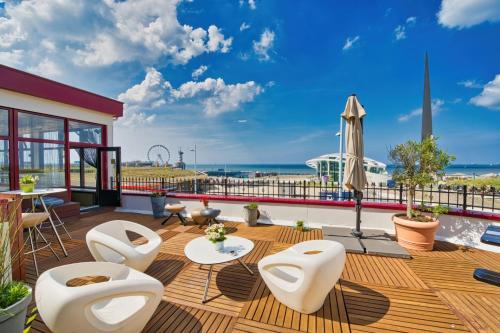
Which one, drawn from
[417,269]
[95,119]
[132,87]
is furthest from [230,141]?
[417,269]

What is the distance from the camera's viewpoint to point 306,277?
5.90ft

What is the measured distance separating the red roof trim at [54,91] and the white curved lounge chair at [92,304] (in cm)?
624

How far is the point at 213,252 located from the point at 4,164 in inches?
260

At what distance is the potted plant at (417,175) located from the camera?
11.7 feet

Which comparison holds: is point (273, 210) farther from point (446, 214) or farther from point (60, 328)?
point (60, 328)

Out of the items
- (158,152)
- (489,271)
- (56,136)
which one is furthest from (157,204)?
(158,152)

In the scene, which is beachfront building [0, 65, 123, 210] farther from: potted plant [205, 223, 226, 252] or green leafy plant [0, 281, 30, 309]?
potted plant [205, 223, 226, 252]

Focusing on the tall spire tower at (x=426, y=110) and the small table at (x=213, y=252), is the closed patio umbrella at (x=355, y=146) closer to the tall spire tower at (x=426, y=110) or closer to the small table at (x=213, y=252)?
the small table at (x=213, y=252)

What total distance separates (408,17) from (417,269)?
8.92 meters

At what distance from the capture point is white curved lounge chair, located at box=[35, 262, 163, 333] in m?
1.36

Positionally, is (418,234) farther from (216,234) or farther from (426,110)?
(426,110)

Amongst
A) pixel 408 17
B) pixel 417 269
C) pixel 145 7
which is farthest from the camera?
pixel 408 17

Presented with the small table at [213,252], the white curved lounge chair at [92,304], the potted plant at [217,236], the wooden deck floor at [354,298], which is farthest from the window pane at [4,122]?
the potted plant at [217,236]

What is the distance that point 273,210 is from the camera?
17.1 feet
